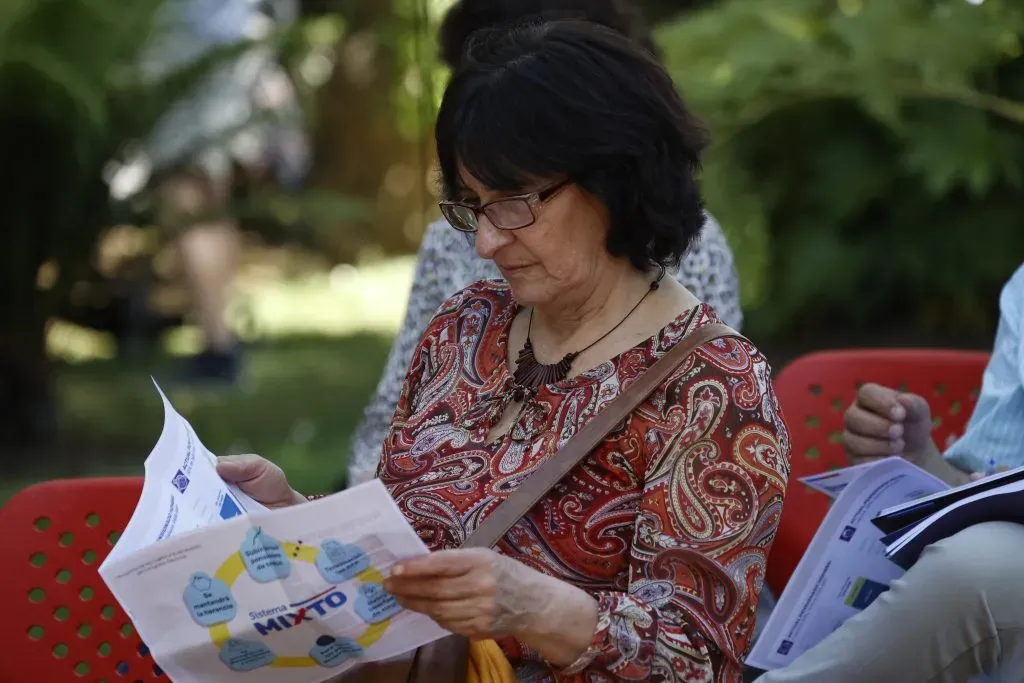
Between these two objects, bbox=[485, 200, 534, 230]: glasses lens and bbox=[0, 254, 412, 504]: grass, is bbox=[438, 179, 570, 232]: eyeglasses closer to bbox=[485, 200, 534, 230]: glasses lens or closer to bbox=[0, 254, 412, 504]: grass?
bbox=[485, 200, 534, 230]: glasses lens

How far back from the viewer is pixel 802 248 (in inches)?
218

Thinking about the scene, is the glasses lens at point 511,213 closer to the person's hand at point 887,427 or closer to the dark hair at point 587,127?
the dark hair at point 587,127

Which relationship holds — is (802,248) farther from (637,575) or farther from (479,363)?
(637,575)

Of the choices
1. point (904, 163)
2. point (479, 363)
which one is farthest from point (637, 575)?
point (904, 163)

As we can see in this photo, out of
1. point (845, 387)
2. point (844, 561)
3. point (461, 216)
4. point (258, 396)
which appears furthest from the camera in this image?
point (258, 396)

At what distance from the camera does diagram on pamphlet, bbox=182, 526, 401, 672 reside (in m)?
1.65

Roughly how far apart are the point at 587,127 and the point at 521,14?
3.53ft

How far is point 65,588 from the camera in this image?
2.40 m

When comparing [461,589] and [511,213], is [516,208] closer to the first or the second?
[511,213]

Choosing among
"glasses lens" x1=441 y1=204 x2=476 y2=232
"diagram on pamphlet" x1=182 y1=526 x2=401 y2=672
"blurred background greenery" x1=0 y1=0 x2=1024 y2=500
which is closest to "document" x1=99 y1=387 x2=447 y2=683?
"diagram on pamphlet" x1=182 y1=526 x2=401 y2=672

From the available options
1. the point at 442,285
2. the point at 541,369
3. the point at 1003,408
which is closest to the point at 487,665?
the point at 541,369

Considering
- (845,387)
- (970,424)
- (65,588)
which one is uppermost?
(970,424)

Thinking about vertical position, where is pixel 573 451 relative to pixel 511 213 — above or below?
below

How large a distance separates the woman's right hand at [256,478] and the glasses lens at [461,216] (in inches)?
18.5
